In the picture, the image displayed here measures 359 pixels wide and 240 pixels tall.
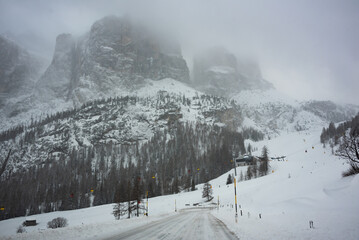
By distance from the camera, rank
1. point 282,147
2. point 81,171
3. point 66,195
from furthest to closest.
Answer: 1. point 282,147
2. point 81,171
3. point 66,195

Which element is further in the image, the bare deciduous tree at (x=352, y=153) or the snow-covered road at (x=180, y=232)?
the bare deciduous tree at (x=352, y=153)

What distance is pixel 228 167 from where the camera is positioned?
12569 centimetres

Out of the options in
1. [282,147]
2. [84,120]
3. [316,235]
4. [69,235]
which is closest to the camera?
[316,235]

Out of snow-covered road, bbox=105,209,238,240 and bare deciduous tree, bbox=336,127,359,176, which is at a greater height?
bare deciduous tree, bbox=336,127,359,176

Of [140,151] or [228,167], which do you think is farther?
[140,151]

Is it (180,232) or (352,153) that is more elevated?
(352,153)

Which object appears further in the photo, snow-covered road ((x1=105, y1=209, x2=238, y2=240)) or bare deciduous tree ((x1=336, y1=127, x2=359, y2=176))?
bare deciduous tree ((x1=336, y1=127, x2=359, y2=176))

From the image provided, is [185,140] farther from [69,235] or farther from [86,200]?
[69,235]

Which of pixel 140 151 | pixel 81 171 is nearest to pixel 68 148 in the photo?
pixel 81 171

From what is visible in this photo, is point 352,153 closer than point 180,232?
No

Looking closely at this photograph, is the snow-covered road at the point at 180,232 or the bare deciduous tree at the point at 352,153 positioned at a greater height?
the bare deciduous tree at the point at 352,153

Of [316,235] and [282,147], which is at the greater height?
[282,147]

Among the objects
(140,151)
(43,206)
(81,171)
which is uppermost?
(140,151)

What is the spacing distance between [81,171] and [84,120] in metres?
78.7
